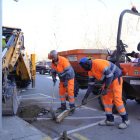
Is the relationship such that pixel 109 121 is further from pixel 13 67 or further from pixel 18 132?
pixel 13 67

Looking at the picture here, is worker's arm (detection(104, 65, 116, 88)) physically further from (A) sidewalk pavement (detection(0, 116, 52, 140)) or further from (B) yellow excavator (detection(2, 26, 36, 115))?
(B) yellow excavator (detection(2, 26, 36, 115))

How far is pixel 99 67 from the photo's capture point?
161 inches

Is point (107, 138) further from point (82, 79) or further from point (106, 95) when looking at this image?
point (82, 79)

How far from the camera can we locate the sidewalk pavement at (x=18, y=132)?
353cm

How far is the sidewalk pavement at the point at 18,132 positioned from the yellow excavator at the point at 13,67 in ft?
1.77

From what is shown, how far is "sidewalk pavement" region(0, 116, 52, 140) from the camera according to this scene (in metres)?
3.53

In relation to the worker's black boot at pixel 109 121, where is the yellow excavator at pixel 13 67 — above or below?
above

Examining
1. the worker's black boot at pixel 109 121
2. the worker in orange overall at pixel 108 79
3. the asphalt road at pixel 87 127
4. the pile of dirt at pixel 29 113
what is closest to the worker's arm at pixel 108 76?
the worker in orange overall at pixel 108 79

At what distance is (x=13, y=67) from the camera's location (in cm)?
709

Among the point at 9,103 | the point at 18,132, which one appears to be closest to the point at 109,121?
the point at 18,132

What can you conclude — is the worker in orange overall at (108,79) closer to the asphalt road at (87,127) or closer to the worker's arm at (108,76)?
the worker's arm at (108,76)

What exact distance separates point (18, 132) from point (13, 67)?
148 inches

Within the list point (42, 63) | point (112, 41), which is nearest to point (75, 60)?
point (42, 63)

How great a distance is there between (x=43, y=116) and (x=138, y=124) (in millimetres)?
2492
